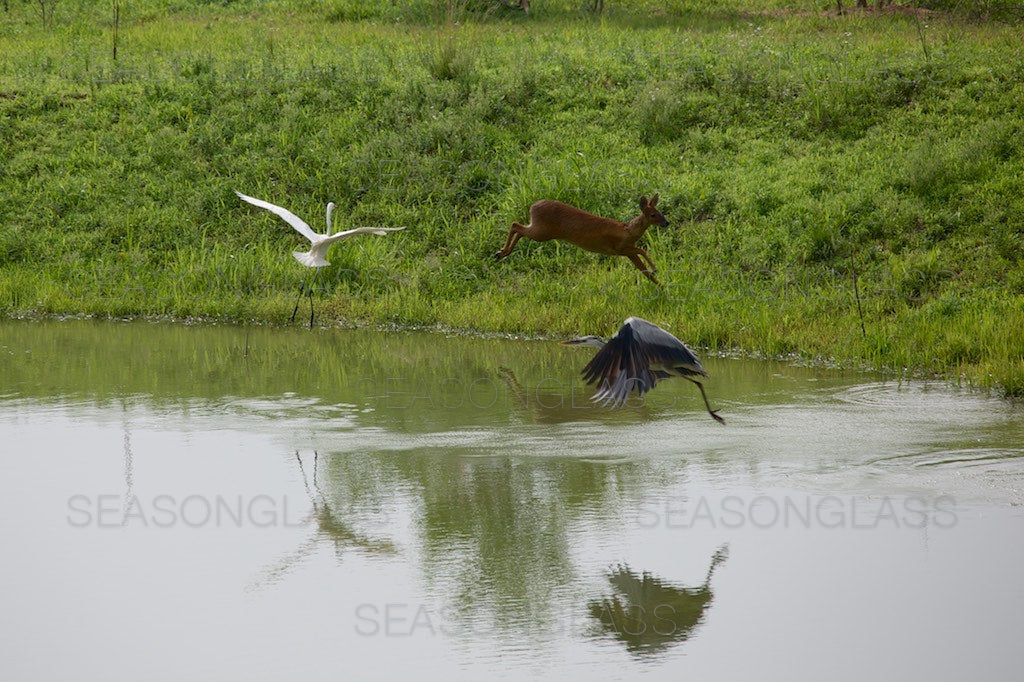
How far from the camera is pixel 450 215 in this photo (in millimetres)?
14781

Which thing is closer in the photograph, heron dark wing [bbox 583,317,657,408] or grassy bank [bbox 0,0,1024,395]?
heron dark wing [bbox 583,317,657,408]

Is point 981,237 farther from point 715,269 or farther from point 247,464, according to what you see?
point 247,464

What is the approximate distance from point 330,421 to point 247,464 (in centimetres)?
118

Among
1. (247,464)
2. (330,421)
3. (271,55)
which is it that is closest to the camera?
(247,464)

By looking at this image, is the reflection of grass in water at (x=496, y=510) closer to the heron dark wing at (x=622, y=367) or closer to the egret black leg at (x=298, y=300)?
the heron dark wing at (x=622, y=367)

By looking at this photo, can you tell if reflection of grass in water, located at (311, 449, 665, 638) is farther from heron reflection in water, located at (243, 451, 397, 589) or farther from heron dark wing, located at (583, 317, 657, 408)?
heron dark wing, located at (583, 317, 657, 408)

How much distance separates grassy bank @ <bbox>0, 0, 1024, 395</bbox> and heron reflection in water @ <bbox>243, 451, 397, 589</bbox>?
5120 millimetres

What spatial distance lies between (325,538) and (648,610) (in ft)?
5.61

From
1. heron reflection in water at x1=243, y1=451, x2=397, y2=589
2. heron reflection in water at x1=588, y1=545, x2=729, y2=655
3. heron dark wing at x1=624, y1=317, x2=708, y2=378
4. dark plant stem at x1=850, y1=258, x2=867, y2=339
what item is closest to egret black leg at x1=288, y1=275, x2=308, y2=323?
dark plant stem at x1=850, y1=258, x2=867, y2=339

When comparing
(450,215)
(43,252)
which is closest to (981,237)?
(450,215)

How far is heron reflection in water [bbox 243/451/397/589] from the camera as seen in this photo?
5.95 metres

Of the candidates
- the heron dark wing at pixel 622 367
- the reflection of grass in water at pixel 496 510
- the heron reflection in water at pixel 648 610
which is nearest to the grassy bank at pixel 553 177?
the heron dark wing at pixel 622 367

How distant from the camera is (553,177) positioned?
1451 cm

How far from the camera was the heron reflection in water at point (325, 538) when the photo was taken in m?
5.95
